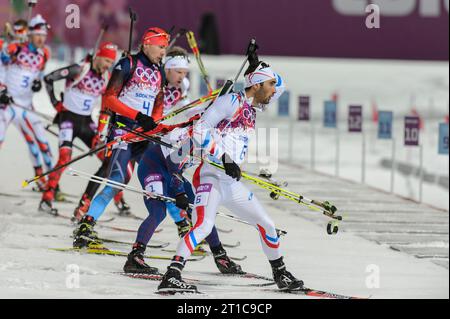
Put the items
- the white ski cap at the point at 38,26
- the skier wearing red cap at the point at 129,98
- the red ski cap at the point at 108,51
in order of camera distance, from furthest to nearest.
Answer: the white ski cap at the point at 38,26 < the red ski cap at the point at 108,51 < the skier wearing red cap at the point at 129,98

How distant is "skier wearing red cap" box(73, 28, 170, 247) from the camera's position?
35.2 ft

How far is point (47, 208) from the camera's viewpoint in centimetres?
1402

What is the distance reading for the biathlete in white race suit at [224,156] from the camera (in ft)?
29.5

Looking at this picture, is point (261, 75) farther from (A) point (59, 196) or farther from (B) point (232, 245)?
(A) point (59, 196)

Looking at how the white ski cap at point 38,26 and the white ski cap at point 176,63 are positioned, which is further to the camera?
the white ski cap at point 38,26

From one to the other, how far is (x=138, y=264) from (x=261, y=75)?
76.0 inches

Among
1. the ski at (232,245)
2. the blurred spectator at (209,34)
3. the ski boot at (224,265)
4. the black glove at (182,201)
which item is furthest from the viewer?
the blurred spectator at (209,34)

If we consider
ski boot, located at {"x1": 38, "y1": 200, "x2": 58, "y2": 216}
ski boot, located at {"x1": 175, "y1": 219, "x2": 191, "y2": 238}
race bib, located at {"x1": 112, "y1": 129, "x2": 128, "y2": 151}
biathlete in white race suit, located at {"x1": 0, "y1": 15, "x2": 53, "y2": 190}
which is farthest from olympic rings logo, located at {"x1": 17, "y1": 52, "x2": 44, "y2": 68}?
ski boot, located at {"x1": 175, "y1": 219, "x2": 191, "y2": 238}

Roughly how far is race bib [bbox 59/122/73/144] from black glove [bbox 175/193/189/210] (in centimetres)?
401

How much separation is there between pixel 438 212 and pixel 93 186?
591 centimetres

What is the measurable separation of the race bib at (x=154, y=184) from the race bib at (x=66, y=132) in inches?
151

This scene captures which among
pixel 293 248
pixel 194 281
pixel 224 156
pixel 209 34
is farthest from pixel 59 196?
pixel 209 34

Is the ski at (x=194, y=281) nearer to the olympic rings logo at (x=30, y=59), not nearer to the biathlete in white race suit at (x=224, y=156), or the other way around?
the biathlete in white race suit at (x=224, y=156)

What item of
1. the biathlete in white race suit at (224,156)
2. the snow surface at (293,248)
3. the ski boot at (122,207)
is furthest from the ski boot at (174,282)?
the ski boot at (122,207)
